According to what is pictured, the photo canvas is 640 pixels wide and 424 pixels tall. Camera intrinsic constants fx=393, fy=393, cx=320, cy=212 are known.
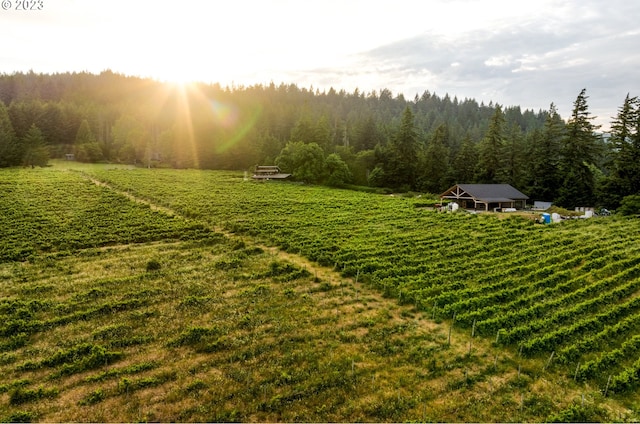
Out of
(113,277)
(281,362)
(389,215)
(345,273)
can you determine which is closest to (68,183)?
(113,277)

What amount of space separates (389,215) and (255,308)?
92.3ft

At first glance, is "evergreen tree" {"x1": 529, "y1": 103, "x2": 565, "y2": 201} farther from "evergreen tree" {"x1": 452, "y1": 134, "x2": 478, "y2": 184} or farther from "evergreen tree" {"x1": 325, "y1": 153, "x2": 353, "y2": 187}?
"evergreen tree" {"x1": 325, "y1": 153, "x2": 353, "y2": 187}

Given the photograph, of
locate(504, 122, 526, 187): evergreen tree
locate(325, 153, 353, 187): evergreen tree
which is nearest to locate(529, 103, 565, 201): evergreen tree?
locate(504, 122, 526, 187): evergreen tree

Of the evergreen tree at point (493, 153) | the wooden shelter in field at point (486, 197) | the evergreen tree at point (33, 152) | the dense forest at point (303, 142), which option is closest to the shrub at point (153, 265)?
the wooden shelter in field at point (486, 197)

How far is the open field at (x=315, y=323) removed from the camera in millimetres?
13102

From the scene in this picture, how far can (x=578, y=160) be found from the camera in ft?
196

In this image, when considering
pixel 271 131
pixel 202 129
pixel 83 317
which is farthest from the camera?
pixel 271 131

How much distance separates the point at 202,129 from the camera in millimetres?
103500

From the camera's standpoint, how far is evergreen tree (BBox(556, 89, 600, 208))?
189 feet

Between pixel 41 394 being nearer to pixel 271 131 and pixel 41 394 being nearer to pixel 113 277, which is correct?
pixel 113 277

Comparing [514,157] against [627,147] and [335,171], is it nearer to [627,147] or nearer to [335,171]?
[627,147]

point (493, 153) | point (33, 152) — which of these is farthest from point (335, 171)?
point (33, 152)

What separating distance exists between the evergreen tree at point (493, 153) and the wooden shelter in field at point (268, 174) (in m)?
37.1

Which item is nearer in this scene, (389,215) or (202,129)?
(389,215)
